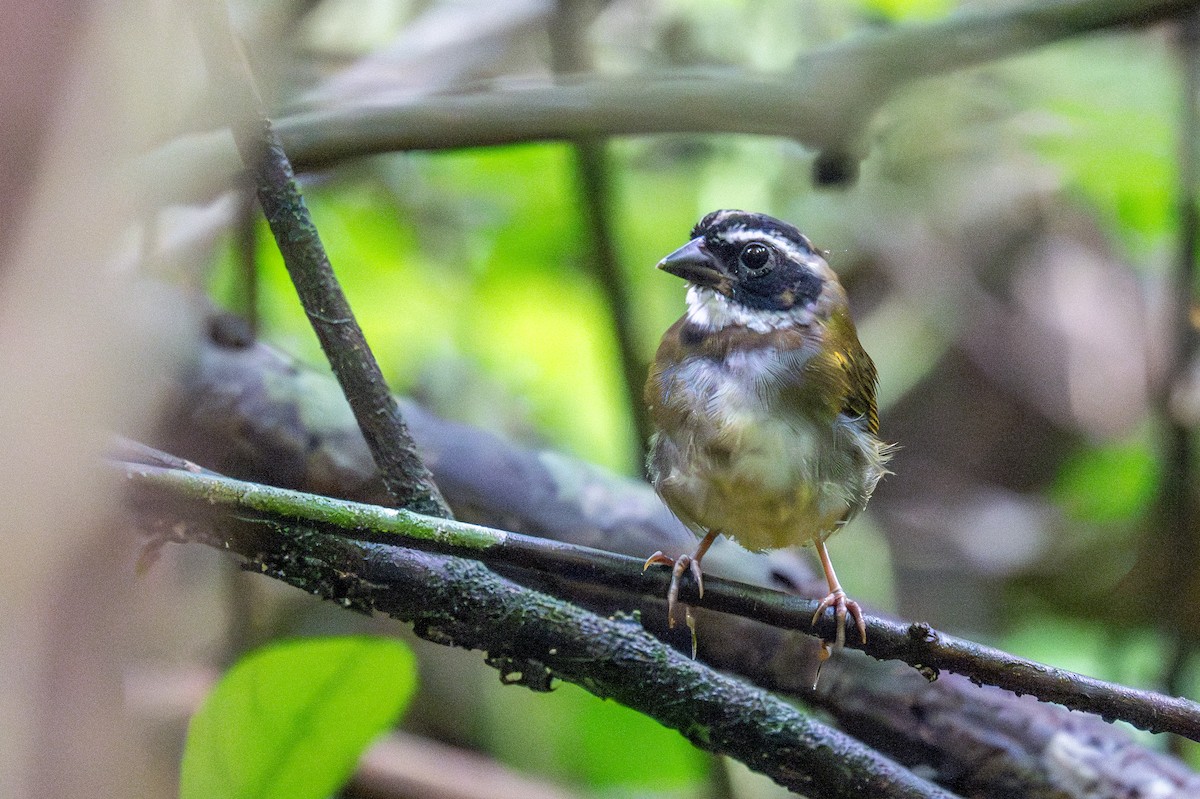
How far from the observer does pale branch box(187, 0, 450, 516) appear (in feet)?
5.17

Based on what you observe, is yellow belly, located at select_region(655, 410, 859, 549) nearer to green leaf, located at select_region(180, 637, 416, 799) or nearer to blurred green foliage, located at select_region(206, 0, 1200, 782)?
green leaf, located at select_region(180, 637, 416, 799)

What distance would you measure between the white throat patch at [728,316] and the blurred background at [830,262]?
0.84 meters

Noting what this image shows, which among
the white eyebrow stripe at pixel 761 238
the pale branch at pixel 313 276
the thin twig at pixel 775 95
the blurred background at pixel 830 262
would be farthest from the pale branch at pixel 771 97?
the pale branch at pixel 313 276

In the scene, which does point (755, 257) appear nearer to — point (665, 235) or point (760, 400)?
point (760, 400)

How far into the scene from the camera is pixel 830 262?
4.04 metres

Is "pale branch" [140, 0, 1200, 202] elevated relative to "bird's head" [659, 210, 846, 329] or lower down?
elevated

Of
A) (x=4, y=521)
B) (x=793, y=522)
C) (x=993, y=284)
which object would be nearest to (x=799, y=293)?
(x=793, y=522)

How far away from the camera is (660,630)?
2344 mm

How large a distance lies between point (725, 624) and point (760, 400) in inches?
26.0

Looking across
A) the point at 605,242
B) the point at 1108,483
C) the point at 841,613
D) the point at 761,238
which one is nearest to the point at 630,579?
the point at 841,613

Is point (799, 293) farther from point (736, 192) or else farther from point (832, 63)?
point (736, 192)

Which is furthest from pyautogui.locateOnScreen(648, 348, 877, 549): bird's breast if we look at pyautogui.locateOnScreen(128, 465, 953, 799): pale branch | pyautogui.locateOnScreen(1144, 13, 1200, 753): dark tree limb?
pyautogui.locateOnScreen(1144, 13, 1200, 753): dark tree limb

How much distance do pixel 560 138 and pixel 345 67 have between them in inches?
46.8

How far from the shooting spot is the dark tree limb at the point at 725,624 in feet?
8.43
